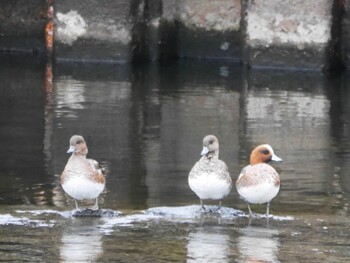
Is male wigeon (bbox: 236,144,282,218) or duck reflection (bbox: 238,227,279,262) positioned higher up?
male wigeon (bbox: 236,144,282,218)

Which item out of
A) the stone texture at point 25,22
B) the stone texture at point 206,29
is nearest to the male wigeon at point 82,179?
the stone texture at point 206,29

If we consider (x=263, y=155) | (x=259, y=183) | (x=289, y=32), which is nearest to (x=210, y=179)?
(x=259, y=183)

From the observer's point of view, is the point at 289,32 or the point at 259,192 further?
the point at 289,32

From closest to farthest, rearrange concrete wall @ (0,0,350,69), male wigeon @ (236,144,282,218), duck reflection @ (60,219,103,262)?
duck reflection @ (60,219,103,262), male wigeon @ (236,144,282,218), concrete wall @ (0,0,350,69)

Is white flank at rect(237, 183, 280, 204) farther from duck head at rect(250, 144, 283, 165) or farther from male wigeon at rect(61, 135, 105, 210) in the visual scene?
male wigeon at rect(61, 135, 105, 210)

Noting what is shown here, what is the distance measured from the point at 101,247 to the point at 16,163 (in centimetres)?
399

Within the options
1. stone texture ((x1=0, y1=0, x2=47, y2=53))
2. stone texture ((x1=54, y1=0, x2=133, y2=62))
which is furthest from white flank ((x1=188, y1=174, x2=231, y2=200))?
stone texture ((x1=0, y1=0, x2=47, y2=53))

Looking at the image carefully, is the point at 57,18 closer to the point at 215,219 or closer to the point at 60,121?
the point at 60,121

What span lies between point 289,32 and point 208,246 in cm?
1078

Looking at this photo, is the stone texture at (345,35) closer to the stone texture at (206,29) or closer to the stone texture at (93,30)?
the stone texture at (206,29)

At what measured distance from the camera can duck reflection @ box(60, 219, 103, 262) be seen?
8039 mm

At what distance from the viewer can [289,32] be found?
18.8 m

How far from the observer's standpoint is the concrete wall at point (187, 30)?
18.8 meters

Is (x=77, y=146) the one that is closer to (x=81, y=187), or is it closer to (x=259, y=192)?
(x=81, y=187)
